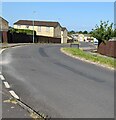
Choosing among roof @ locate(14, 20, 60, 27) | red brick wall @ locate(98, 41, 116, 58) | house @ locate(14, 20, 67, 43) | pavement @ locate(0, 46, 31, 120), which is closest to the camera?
pavement @ locate(0, 46, 31, 120)

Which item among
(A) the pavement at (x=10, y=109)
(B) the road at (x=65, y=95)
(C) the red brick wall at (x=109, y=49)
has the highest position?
(A) the pavement at (x=10, y=109)

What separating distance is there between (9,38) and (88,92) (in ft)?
177

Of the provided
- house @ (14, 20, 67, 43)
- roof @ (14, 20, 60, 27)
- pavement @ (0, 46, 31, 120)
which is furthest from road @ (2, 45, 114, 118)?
roof @ (14, 20, 60, 27)

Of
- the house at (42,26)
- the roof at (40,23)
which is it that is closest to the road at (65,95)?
the house at (42,26)

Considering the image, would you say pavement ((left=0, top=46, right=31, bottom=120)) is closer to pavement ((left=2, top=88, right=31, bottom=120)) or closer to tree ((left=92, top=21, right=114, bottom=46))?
pavement ((left=2, top=88, right=31, bottom=120))

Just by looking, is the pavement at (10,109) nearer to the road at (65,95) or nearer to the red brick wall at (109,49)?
the road at (65,95)

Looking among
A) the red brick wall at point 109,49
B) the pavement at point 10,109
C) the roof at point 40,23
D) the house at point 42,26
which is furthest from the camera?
the roof at point 40,23

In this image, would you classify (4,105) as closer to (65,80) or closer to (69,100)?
(69,100)

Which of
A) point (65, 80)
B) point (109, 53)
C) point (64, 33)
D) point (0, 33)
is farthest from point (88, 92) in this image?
point (64, 33)

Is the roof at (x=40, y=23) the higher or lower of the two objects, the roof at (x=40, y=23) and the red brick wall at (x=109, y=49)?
the higher

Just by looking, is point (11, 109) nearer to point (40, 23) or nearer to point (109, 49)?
point (109, 49)

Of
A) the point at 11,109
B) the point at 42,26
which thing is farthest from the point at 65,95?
the point at 42,26

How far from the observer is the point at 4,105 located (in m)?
8.53

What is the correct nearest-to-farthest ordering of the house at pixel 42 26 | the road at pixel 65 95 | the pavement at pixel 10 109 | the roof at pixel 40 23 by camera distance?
the pavement at pixel 10 109 → the road at pixel 65 95 → the house at pixel 42 26 → the roof at pixel 40 23
